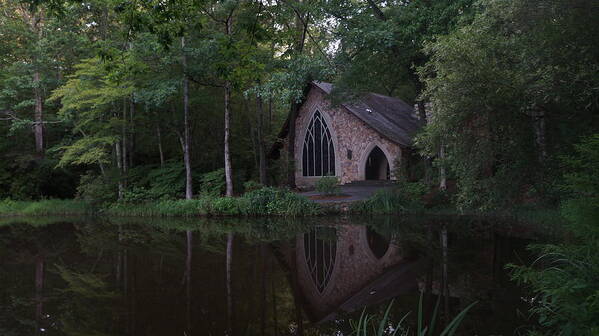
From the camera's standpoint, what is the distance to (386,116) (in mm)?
21797

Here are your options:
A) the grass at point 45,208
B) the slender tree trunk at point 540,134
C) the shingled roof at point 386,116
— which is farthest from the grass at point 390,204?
the grass at point 45,208

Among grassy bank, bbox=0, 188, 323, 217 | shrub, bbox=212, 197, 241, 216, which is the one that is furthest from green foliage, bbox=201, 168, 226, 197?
shrub, bbox=212, 197, 241, 216

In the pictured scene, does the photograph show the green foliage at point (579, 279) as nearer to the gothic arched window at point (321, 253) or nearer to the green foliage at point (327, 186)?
the gothic arched window at point (321, 253)

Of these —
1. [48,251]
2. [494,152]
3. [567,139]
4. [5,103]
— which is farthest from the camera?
[5,103]

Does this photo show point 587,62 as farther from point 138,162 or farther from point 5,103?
point 5,103

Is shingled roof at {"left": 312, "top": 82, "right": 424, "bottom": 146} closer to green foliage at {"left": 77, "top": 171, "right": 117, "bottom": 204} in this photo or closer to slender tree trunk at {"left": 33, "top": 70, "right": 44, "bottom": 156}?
green foliage at {"left": 77, "top": 171, "right": 117, "bottom": 204}

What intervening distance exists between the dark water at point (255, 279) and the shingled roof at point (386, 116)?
7.75 meters

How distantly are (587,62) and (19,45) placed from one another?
23427 mm

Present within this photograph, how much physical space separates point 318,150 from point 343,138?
1.66 meters

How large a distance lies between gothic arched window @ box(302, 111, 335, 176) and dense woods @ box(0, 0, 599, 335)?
1617mm

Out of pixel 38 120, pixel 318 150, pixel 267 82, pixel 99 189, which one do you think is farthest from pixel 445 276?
pixel 38 120

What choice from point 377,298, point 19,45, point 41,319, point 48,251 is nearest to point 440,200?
point 377,298

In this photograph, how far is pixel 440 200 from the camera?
15.0 metres

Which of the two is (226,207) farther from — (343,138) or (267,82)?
(343,138)
